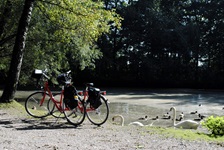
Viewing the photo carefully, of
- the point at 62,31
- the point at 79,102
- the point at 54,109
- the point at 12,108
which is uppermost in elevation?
the point at 62,31

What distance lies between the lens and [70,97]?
7.31 metres

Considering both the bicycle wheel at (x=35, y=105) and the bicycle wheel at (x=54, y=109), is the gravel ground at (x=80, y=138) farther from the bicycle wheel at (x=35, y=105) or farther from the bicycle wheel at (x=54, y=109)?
the bicycle wheel at (x=35, y=105)

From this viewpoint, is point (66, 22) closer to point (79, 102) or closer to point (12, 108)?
point (12, 108)

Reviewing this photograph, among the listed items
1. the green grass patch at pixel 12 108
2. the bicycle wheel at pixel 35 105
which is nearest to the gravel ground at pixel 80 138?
the bicycle wheel at pixel 35 105

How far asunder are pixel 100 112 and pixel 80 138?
5.81 ft

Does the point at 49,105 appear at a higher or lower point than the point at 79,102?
lower

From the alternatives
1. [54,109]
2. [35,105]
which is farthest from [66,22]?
[54,109]

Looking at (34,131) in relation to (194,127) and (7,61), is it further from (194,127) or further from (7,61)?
(7,61)

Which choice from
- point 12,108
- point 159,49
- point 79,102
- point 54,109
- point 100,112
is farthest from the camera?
point 159,49

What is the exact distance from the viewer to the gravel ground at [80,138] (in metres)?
5.21

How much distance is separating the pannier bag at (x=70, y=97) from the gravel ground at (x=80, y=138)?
49 centimetres

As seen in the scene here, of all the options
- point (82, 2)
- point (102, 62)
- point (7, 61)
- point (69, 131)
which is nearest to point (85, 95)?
point (69, 131)

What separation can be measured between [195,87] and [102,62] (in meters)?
12.8

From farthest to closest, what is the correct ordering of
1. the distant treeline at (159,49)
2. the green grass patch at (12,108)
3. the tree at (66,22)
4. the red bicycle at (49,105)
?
the distant treeline at (159,49), the tree at (66,22), the green grass patch at (12,108), the red bicycle at (49,105)
